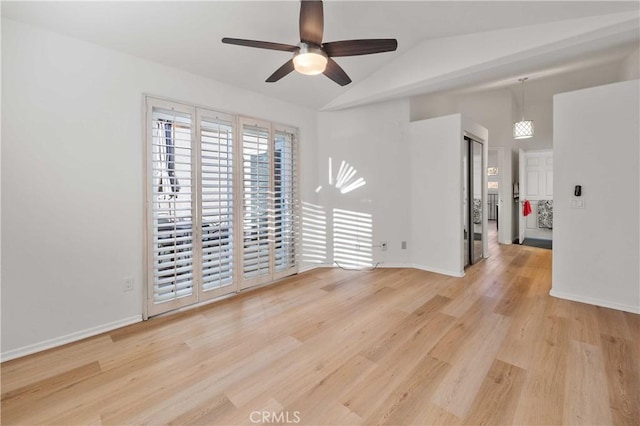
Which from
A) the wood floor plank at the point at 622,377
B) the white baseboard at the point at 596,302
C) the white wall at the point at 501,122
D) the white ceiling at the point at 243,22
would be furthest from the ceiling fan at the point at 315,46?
the white wall at the point at 501,122

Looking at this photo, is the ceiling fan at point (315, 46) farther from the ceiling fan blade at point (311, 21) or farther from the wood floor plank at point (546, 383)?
the wood floor plank at point (546, 383)

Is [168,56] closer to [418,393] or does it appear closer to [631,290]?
[418,393]

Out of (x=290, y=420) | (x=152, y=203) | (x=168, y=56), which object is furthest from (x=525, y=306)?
(x=168, y=56)

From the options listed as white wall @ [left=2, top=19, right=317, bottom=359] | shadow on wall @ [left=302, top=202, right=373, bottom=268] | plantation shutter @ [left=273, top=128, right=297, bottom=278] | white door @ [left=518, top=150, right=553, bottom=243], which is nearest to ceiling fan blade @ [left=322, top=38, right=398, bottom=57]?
white wall @ [left=2, top=19, right=317, bottom=359]

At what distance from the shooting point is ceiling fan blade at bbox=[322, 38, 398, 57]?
209 cm

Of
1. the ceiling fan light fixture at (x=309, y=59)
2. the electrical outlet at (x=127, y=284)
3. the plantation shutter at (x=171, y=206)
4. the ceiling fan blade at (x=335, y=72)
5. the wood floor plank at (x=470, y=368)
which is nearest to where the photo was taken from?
the wood floor plank at (x=470, y=368)

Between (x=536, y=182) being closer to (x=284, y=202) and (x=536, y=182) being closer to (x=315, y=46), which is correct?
(x=284, y=202)

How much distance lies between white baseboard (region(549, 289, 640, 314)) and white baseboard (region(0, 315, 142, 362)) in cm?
462

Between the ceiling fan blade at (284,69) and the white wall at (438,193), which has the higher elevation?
the ceiling fan blade at (284,69)

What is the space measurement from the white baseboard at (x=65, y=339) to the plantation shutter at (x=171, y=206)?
0.24 meters

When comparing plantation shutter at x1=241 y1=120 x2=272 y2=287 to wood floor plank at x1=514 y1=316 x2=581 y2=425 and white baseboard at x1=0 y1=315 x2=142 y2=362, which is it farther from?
wood floor plank at x1=514 y1=316 x2=581 y2=425

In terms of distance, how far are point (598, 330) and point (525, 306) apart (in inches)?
23.9

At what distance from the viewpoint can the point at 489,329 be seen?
2605mm

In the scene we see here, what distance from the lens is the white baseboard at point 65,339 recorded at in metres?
2.22
